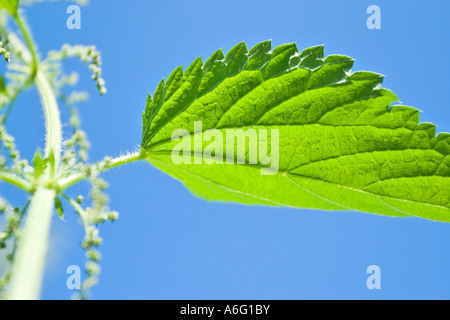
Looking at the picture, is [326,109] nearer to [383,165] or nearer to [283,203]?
[383,165]

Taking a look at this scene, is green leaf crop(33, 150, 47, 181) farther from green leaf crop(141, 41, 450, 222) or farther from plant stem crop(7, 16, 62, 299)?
green leaf crop(141, 41, 450, 222)

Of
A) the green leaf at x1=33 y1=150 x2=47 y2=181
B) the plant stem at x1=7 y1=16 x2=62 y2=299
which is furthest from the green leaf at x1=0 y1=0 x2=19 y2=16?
the green leaf at x1=33 y1=150 x2=47 y2=181

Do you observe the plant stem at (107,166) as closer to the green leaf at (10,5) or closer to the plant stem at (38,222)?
the plant stem at (38,222)

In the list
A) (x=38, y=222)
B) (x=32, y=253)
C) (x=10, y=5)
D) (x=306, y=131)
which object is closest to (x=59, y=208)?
(x=38, y=222)

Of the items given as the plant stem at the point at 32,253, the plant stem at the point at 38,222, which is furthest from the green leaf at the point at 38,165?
the plant stem at the point at 32,253

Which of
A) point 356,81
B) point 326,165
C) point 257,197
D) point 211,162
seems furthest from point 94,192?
point 356,81

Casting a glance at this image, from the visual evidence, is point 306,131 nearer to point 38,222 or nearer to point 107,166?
point 107,166
